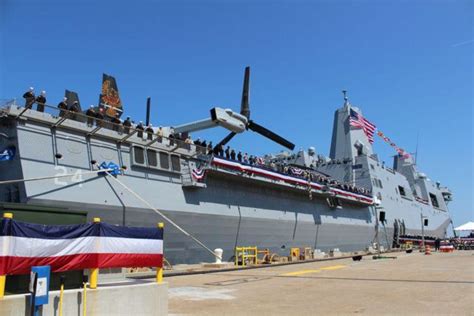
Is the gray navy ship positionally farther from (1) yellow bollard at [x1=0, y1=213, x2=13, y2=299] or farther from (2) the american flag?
(2) the american flag

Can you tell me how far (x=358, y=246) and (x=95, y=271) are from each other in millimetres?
34666

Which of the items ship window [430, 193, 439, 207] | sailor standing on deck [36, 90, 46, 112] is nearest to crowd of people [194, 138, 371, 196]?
sailor standing on deck [36, 90, 46, 112]

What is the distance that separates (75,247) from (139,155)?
12009mm

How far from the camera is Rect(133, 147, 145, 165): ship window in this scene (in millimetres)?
18859

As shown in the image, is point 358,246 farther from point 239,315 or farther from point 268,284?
point 239,315

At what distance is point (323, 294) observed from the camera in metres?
12.1

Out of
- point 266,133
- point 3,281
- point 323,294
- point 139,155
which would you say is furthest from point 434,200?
point 3,281

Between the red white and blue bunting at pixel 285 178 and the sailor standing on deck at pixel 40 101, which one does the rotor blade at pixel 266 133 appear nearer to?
the red white and blue bunting at pixel 285 178

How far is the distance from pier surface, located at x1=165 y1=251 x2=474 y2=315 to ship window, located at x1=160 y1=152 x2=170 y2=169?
5573 mm

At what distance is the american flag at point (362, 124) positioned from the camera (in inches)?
1662

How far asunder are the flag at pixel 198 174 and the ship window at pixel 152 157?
2139 mm

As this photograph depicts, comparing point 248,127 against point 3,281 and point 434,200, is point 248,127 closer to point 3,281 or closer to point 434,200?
point 3,281

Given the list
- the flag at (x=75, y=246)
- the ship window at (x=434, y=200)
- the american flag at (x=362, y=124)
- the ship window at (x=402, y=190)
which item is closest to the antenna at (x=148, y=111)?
the flag at (x=75, y=246)

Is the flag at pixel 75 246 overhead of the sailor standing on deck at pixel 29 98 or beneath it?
beneath
